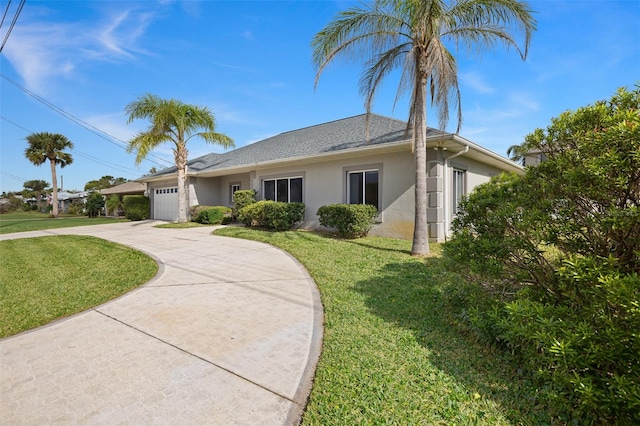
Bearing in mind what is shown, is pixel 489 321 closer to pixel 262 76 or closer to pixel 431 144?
pixel 431 144

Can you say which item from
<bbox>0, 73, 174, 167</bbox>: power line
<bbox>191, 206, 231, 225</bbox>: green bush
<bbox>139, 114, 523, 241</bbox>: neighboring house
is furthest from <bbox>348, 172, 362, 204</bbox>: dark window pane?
<bbox>0, 73, 174, 167</bbox>: power line

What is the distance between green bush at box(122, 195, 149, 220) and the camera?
21.2 m

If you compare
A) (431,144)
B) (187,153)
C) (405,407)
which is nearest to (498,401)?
(405,407)

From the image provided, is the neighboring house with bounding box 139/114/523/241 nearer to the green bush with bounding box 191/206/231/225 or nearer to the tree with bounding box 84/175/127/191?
the green bush with bounding box 191/206/231/225

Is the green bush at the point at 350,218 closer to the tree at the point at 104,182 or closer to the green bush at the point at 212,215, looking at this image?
the green bush at the point at 212,215

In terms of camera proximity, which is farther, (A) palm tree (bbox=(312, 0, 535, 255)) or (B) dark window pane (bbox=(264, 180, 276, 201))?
(B) dark window pane (bbox=(264, 180, 276, 201))

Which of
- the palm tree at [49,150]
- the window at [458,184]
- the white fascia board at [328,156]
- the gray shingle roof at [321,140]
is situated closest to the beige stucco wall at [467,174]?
the window at [458,184]

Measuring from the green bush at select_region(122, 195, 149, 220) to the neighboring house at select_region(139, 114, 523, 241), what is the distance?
795 centimetres

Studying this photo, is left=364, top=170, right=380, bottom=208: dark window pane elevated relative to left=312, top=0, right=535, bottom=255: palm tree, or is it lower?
lower

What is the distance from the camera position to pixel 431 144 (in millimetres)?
9242

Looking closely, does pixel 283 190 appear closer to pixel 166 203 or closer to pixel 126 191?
pixel 166 203

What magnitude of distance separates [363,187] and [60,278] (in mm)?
9072

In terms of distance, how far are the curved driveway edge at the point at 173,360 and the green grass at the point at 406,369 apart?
0.24m

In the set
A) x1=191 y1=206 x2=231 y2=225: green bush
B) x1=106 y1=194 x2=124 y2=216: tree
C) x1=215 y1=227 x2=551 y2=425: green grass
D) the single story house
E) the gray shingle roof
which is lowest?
x1=215 y1=227 x2=551 y2=425: green grass
